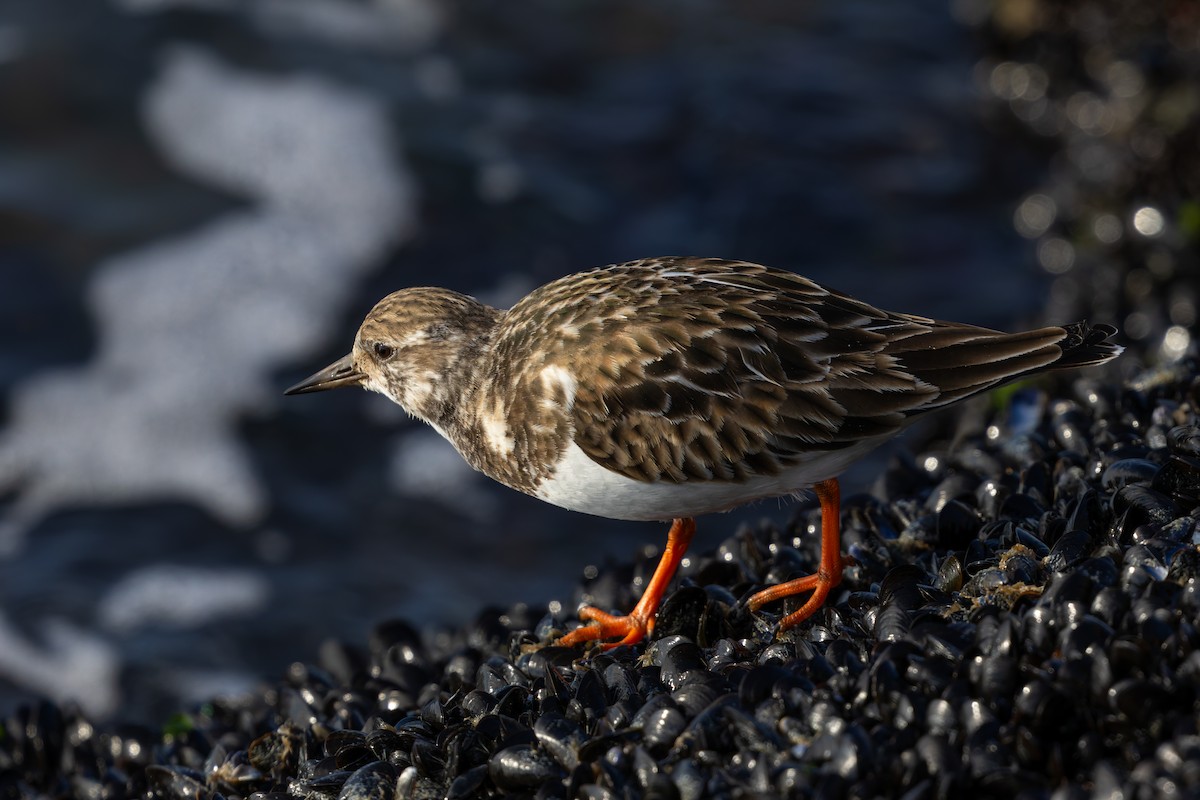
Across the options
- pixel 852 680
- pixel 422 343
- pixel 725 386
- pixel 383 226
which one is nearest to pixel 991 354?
pixel 725 386

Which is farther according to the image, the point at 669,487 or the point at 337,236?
the point at 337,236

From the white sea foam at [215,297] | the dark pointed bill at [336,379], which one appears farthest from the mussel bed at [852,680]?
the white sea foam at [215,297]

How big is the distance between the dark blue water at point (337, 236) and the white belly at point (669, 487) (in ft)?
8.89

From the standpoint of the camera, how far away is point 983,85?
1078 cm

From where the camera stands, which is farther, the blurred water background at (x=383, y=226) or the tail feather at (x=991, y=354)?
the blurred water background at (x=383, y=226)

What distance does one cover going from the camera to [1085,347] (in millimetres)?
3916

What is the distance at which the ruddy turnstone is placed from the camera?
401cm

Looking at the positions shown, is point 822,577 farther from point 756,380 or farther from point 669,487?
point 756,380

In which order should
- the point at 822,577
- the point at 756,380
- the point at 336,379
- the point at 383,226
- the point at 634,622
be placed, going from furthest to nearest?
the point at 383,226 < the point at 336,379 < the point at 634,622 < the point at 822,577 < the point at 756,380

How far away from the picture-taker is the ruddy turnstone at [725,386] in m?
4.01

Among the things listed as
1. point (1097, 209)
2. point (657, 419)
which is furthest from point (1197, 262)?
point (657, 419)

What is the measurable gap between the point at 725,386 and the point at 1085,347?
1136 millimetres

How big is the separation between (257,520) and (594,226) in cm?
346

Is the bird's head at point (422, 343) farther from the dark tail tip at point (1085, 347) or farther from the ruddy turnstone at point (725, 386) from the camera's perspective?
the dark tail tip at point (1085, 347)
